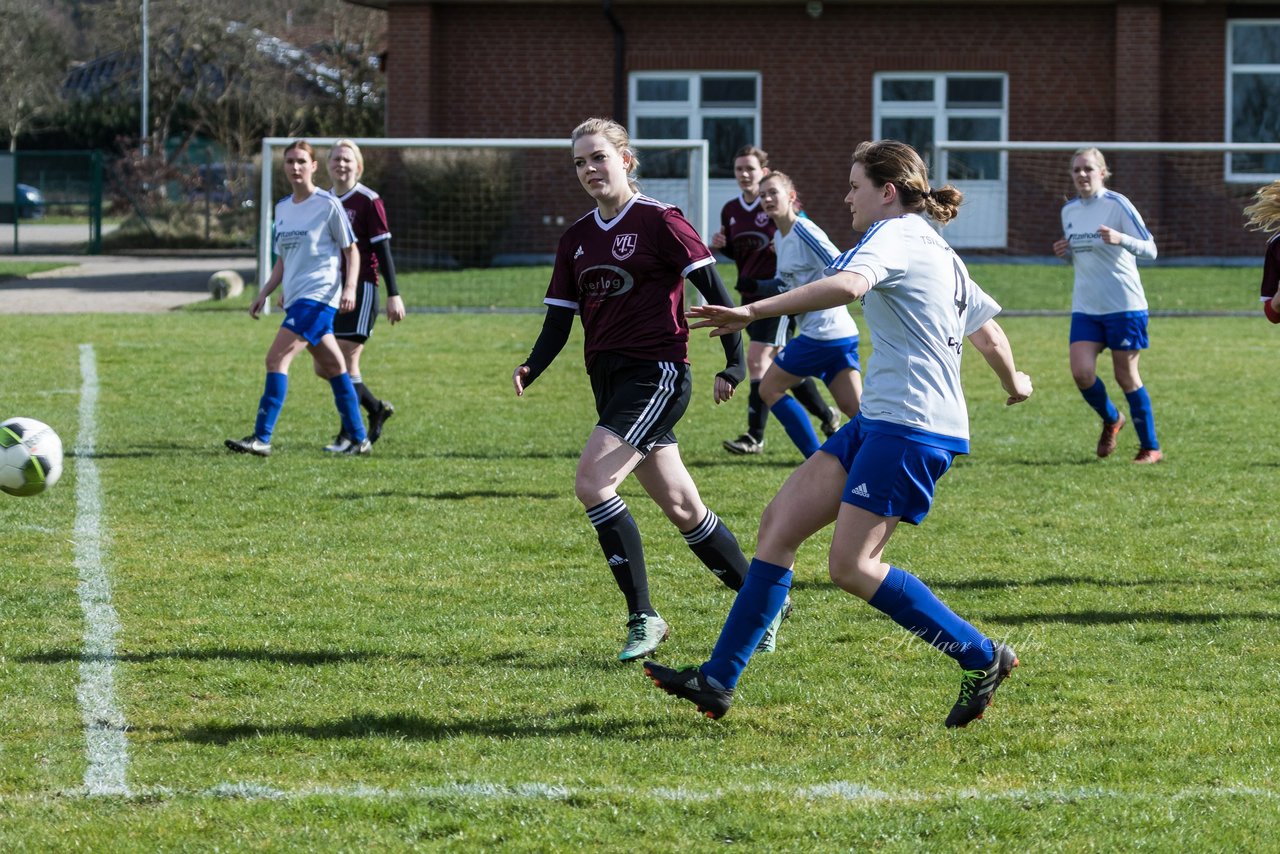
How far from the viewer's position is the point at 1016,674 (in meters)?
5.30

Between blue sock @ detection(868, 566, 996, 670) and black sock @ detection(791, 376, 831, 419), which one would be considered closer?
blue sock @ detection(868, 566, 996, 670)

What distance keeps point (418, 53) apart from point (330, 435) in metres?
16.1

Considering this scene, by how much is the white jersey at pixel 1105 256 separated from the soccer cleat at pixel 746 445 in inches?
86.7

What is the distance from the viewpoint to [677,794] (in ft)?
13.5

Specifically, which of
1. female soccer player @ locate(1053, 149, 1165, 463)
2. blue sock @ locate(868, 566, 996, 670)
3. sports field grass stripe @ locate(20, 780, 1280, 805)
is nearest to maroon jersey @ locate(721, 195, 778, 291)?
female soccer player @ locate(1053, 149, 1165, 463)

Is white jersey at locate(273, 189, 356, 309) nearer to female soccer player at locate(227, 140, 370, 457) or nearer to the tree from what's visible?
female soccer player at locate(227, 140, 370, 457)

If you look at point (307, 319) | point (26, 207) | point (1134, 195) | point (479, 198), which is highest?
point (26, 207)

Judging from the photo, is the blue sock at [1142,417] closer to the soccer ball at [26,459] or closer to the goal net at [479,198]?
the soccer ball at [26,459]

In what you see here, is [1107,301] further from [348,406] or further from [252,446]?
[252,446]

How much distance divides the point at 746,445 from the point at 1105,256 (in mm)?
2576

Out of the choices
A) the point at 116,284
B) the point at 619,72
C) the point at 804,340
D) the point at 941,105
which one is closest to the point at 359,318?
the point at 804,340

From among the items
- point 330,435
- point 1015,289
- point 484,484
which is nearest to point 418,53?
point 1015,289

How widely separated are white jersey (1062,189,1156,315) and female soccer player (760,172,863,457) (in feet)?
6.37

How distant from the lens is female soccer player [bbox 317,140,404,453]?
10391 millimetres
